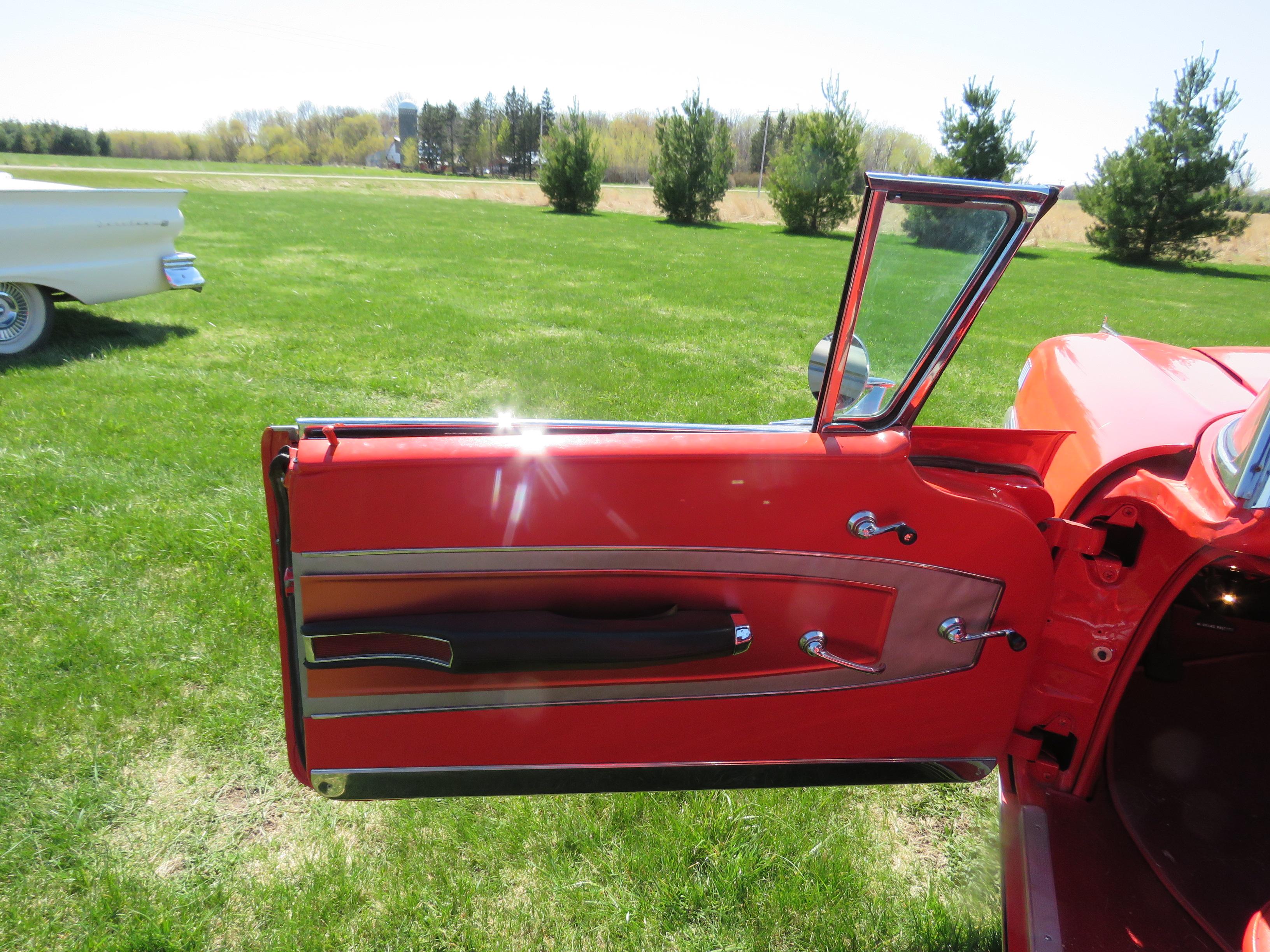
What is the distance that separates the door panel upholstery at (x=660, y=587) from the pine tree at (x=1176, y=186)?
85.9 feet

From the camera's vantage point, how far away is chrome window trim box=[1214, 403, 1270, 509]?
1.25 meters

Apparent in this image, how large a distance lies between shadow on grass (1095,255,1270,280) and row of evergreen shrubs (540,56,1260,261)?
0.32 m

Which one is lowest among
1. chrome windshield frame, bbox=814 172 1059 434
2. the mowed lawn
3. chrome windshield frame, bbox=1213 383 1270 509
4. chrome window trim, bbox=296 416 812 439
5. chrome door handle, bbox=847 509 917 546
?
the mowed lawn

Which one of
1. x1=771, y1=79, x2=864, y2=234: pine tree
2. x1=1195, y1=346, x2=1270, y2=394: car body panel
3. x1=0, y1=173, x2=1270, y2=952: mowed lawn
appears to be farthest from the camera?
x1=771, y1=79, x2=864, y2=234: pine tree

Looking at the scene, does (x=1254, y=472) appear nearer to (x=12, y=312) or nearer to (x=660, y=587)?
(x=660, y=587)

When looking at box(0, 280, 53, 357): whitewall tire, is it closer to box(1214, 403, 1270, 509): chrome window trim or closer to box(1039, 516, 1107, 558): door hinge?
box(1039, 516, 1107, 558): door hinge

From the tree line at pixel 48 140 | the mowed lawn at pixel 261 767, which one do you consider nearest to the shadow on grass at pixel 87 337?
the mowed lawn at pixel 261 767

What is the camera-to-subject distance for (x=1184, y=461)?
1.58 meters

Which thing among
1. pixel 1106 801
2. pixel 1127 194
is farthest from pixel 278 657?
pixel 1127 194

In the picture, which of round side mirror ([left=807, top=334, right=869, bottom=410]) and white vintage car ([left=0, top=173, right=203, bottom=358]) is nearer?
round side mirror ([left=807, top=334, right=869, bottom=410])

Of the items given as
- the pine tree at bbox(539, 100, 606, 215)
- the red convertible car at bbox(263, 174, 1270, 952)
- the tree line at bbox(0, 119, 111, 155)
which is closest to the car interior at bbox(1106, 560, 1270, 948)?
the red convertible car at bbox(263, 174, 1270, 952)

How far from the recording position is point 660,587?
146 cm

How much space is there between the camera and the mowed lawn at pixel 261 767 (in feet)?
6.19

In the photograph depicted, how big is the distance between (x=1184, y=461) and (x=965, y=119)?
87.3 feet
